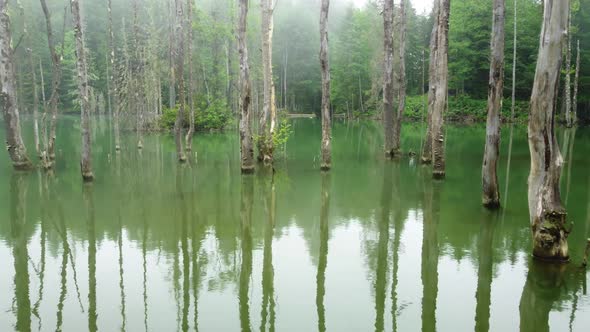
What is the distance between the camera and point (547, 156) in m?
7.66

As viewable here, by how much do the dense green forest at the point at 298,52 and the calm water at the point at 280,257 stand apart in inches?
990

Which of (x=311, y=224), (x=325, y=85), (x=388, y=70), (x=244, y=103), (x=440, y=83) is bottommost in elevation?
(x=311, y=224)

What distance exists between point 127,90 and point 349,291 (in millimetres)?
37386

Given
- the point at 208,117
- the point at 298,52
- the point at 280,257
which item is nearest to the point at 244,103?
the point at 280,257

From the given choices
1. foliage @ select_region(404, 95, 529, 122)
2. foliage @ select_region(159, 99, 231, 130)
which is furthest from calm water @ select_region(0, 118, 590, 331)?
foliage @ select_region(404, 95, 529, 122)

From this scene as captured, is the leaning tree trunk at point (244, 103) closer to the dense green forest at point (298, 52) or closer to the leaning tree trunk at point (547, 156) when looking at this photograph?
the leaning tree trunk at point (547, 156)

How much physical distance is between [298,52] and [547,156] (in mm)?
69913

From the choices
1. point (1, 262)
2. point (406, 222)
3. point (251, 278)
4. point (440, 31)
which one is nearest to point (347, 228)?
point (406, 222)

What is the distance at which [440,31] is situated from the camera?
50.3 feet

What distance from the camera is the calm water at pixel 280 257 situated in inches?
234

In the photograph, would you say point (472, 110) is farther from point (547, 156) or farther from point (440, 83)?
point (547, 156)

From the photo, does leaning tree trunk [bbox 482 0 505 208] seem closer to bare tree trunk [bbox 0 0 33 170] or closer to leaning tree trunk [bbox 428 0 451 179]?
leaning tree trunk [bbox 428 0 451 179]

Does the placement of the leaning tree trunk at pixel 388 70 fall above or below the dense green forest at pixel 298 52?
below

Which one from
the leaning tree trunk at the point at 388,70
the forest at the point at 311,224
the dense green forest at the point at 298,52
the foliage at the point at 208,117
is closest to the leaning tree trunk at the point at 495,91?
the forest at the point at 311,224
